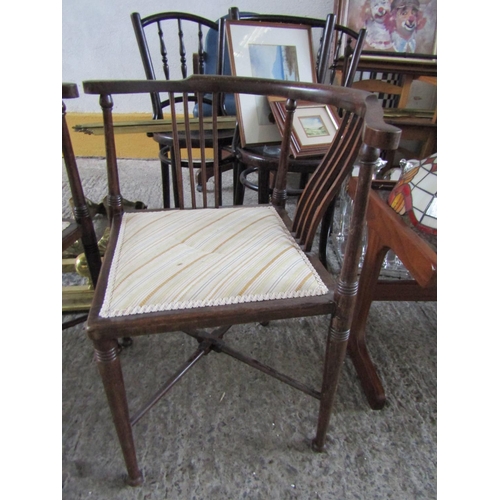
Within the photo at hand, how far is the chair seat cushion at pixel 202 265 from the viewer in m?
0.68

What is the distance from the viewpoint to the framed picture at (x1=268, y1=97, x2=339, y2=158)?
1368mm

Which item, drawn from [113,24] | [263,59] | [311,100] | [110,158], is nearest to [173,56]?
[113,24]

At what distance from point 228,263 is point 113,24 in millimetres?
2263

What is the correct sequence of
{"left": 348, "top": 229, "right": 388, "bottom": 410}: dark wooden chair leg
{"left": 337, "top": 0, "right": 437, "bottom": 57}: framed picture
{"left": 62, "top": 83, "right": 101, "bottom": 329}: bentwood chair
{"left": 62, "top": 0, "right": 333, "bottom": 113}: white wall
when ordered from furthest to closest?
{"left": 62, "top": 0, "right": 333, "bottom": 113}: white wall, {"left": 337, "top": 0, "right": 437, "bottom": 57}: framed picture, {"left": 348, "top": 229, "right": 388, "bottom": 410}: dark wooden chair leg, {"left": 62, "top": 83, "right": 101, "bottom": 329}: bentwood chair

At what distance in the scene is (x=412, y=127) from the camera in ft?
6.69

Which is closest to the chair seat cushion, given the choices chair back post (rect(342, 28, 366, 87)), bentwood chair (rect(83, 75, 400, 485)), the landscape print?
bentwood chair (rect(83, 75, 400, 485))

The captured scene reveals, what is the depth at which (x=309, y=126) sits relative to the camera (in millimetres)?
1440

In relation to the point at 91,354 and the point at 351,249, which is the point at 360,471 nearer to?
the point at 351,249

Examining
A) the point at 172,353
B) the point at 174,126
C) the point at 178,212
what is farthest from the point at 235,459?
the point at 174,126

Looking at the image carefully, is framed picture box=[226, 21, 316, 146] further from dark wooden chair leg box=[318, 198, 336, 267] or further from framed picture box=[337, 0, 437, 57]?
framed picture box=[337, 0, 437, 57]

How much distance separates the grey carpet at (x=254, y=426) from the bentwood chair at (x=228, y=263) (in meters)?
0.09

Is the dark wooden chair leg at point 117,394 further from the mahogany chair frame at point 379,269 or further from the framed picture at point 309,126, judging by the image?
the framed picture at point 309,126

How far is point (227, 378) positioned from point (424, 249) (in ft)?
2.26


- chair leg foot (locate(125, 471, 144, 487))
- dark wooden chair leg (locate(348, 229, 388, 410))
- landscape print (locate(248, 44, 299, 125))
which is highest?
landscape print (locate(248, 44, 299, 125))
